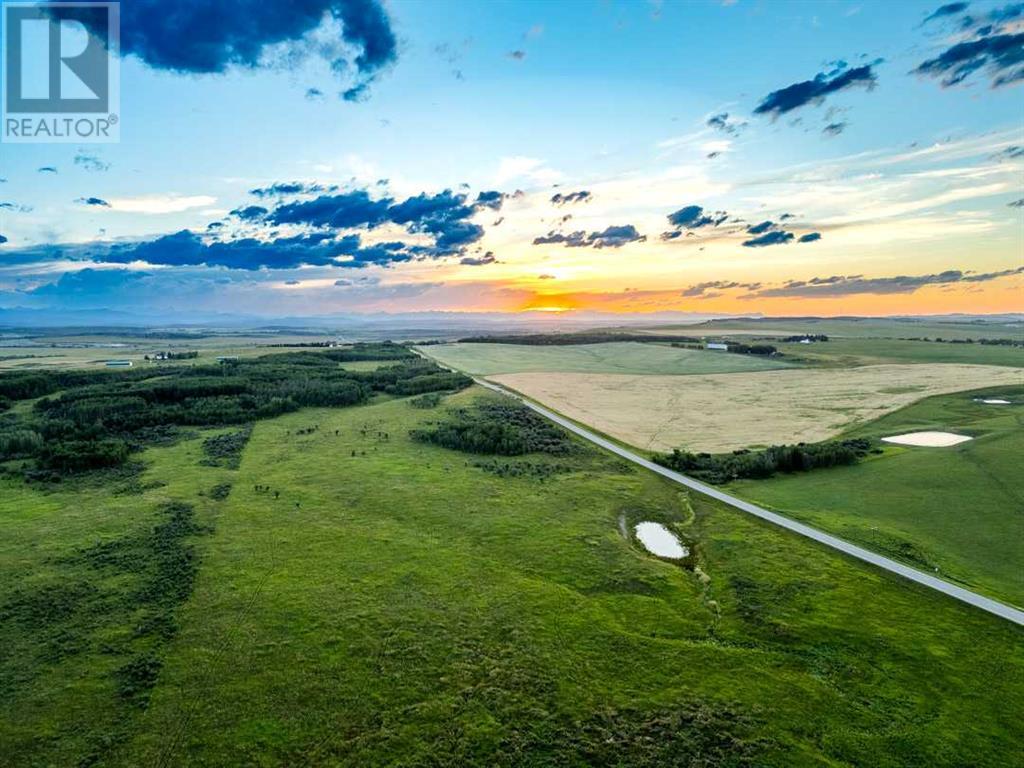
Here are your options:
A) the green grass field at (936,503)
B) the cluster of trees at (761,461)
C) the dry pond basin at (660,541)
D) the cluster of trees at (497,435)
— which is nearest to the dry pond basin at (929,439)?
the green grass field at (936,503)

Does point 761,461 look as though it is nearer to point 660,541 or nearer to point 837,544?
point 837,544

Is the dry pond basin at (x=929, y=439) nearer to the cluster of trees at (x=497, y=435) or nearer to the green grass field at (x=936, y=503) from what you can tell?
A: the green grass field at (x=936, y=503)

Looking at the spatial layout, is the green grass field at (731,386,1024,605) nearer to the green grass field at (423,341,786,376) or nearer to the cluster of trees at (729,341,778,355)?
the green grass field at (423,341,786,376)

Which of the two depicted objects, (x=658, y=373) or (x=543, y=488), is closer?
(x=543, y=488)

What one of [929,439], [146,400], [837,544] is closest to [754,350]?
[929,439]

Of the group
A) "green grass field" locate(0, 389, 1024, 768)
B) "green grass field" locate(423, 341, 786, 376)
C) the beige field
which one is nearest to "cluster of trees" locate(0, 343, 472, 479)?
"green grass field" locate(0, 389, 1024, 768)

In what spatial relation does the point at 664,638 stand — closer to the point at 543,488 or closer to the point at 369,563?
the point at 369,563

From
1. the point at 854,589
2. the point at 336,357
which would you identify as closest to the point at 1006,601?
the point at 854,589
